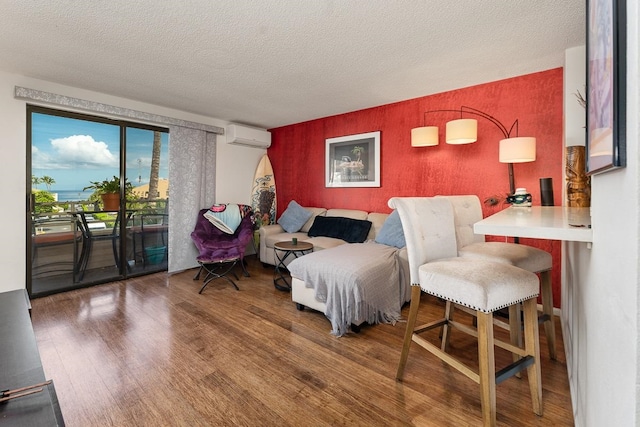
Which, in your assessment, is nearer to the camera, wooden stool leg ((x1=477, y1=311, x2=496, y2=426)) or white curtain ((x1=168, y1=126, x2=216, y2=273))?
wooden stool leg ((x1=477, y1=311, x2=496, y2=426))

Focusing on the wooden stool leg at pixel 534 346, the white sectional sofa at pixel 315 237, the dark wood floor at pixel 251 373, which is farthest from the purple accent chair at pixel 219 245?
the wooden stool leg at pixel 534 346

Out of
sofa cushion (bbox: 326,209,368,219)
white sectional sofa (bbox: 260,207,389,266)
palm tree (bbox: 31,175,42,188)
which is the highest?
palm tree (bbox: 31,175,42,188)

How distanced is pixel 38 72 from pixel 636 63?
14.4 ft

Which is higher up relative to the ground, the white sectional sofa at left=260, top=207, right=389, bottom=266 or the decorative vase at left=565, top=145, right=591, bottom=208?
the decorative vase at left=565, top=145, right=591, bottom=208

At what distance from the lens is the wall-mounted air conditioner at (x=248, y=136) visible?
16.2ft

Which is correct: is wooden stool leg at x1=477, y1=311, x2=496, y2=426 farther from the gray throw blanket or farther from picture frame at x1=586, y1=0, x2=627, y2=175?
the gray throw blanket

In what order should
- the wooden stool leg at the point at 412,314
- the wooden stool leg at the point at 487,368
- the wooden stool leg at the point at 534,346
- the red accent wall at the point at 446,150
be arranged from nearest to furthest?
the wooden stool leg at the point at 487,368
the wooden stool leg at the point at 534,346
the wooden stool leg at the point at 412,314
the red accent wall at the point at 446,150

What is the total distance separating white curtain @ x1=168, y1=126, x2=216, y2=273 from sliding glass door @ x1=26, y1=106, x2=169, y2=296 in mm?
251

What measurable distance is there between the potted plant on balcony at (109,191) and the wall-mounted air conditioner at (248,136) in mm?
1804

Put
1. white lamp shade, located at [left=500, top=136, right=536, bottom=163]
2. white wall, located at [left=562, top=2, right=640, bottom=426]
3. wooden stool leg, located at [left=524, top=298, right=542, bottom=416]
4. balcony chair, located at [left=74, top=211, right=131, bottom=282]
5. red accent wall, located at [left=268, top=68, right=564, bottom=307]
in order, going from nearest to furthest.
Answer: white wall, located at [left=562, top=2, right=640, bottom=426] → wooden stool leg, located at [left=524, top=298, right=542, bottom=416] → white lamp shade, located at [left=500, top=136, right=536, bottom=163] → red accent wall, located at [left=268, top=68, right=564, bottom=307] → balcony chair, located at [left=74, top=211, right=131, bottom=282]

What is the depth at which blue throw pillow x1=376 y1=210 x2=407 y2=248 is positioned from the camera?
11.0 feet

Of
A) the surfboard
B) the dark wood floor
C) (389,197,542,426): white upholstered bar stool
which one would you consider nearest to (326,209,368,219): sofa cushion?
the surfboard

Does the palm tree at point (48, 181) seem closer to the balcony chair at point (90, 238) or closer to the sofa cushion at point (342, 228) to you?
the balcony chair at point (90, 238)

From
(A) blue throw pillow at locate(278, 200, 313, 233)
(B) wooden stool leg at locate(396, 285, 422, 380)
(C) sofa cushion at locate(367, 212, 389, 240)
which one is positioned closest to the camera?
(B) wooden stool leg at locate(396, 285, 422, 380)
